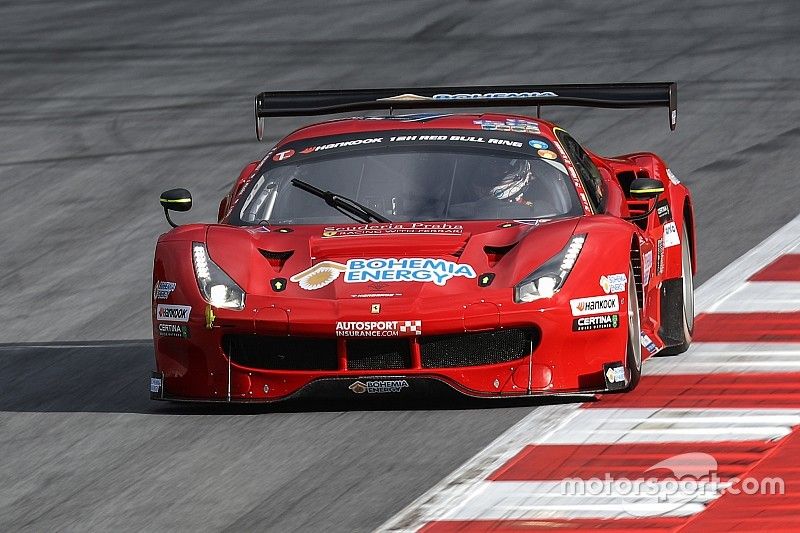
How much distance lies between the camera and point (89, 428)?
279 inches

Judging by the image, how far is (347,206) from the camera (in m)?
7.82

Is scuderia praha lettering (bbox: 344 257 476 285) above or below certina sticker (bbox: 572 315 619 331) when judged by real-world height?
above

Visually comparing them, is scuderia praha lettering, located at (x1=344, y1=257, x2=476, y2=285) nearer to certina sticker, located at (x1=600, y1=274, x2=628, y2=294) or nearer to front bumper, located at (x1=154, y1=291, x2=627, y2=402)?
front bumper, located at (x1=154, y1=291, x2=627, y2=402)

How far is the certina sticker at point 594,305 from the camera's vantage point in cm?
688

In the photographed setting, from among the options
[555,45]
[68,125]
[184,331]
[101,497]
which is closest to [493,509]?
[101,497]

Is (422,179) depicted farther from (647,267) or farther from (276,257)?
(647,267)

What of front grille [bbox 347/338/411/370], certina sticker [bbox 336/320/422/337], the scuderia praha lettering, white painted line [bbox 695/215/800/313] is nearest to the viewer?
certina sticker [bbox 336/320/422/337]

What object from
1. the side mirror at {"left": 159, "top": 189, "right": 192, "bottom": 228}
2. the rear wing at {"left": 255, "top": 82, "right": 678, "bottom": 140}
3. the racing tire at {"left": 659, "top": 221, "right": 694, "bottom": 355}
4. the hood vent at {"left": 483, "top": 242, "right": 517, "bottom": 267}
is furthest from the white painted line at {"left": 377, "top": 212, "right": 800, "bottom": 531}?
the side mirror at {"left": 159, "top": 189, "right": 192, "bottom": 228}

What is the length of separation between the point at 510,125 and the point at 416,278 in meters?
1.72

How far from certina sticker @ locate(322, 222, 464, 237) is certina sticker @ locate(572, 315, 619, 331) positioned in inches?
27.6

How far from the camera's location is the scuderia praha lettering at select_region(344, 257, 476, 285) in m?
6.94

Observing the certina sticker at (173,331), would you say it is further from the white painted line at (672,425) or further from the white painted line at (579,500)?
the white painted line at (579,500)

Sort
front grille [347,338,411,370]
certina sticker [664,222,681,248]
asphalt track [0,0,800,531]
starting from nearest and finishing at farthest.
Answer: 1. asphalt track [0,0,800,531]
2. front grille [347,338,411,370]
3. certina sticker [664,222,681,248]

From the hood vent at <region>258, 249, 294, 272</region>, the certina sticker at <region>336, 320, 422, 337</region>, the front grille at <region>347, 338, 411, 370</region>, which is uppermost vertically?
the hood vent at <region>258, 249, 294, 272</region>
